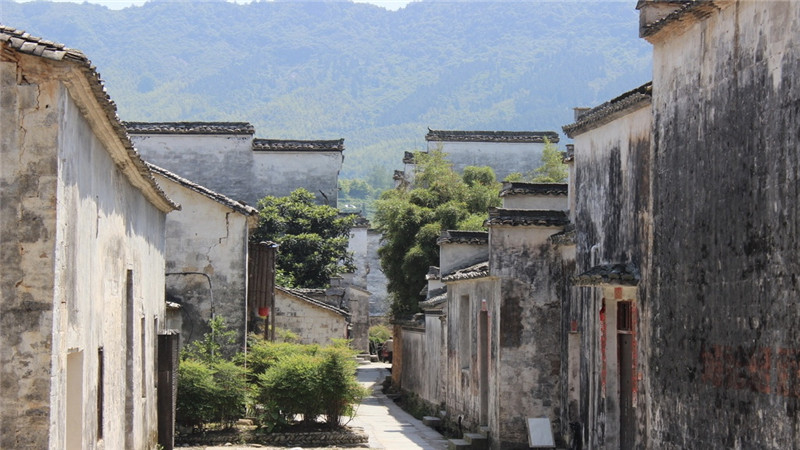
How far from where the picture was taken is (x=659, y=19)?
594 inches

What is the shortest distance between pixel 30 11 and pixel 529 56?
79748 millimetres

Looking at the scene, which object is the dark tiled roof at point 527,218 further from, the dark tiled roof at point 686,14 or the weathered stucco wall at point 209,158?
the weathered stucco wall at point 209,158

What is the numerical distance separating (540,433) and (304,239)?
888 inches

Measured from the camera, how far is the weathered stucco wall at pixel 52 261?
9.21m

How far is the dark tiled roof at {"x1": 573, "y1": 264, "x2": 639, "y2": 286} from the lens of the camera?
15289 millimetres

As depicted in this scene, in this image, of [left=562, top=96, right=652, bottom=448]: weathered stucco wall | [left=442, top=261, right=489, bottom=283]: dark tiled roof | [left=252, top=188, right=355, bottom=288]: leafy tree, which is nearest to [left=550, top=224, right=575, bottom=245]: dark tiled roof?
[left=562, top=96, right=652, bottom=448]: weathered stucco wall

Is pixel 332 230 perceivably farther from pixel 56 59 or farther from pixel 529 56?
pixel 529 56

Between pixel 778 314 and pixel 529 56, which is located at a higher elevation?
pixel 529 56

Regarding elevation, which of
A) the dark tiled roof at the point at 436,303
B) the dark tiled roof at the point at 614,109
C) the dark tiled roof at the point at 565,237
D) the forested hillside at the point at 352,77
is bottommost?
the dark tiled roof at the point at 436,303

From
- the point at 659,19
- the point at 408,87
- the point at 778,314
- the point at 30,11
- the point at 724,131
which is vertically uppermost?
the point at 30,11

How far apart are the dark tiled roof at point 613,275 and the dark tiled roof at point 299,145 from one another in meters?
33.1

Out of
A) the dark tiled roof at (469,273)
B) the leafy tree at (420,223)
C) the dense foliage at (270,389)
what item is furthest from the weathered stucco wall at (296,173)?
the dense foliage at (270,389)

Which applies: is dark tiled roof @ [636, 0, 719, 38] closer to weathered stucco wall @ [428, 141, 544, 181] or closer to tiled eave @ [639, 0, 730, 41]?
tiled eave @ [639, 0, 730, 41]

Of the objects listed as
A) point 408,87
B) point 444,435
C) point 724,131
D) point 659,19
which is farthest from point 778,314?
point 408,87
